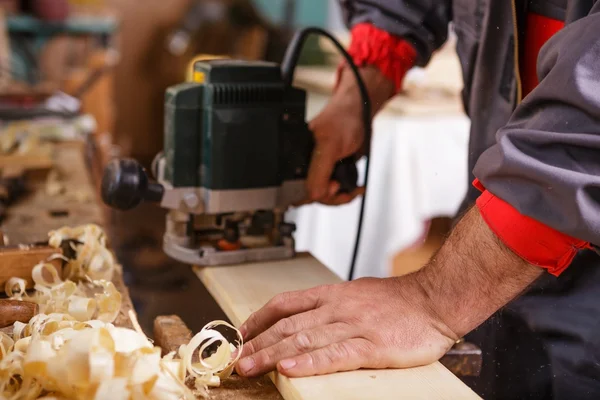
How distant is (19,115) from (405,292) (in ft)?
6.40

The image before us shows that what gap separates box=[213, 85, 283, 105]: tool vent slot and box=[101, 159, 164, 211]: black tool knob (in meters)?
0.17

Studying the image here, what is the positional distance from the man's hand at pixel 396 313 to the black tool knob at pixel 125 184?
318 millimetres

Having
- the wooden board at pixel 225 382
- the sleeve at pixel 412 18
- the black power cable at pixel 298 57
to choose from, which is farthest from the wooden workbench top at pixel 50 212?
the sleeve at pixel 412 18

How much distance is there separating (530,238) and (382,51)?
72 centimetres

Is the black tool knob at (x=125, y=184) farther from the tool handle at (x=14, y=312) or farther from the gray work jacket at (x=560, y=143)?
the gray work jacket at (x=560, y=143)

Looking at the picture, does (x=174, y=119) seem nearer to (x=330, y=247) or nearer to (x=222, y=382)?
(x=222, y=382)

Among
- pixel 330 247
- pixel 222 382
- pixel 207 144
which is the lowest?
pixel 330 247

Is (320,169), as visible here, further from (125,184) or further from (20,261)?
(20,261)

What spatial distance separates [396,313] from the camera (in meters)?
0.94

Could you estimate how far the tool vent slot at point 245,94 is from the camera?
121 cm

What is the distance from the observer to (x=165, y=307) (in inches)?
51.6

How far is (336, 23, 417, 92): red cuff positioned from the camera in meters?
1.49

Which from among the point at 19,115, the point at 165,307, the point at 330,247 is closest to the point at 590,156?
the point at 165,307

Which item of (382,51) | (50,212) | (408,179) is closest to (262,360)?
(382,51)
